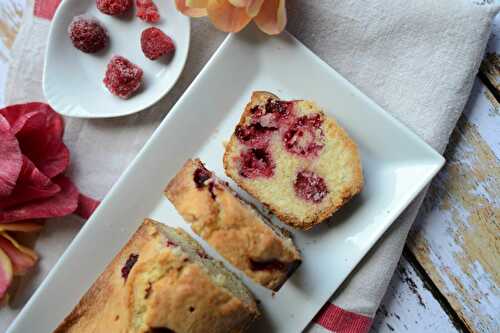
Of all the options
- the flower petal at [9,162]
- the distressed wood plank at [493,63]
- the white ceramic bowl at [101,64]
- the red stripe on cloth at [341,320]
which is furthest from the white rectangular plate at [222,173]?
the distressed wood plank at [493,63]

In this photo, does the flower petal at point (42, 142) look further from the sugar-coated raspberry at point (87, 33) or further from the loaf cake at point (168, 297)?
the loaf cake at point (168, 297)

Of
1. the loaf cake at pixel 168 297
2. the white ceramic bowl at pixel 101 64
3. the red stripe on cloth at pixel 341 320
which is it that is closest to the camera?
the loaf cake at pixel 168 297

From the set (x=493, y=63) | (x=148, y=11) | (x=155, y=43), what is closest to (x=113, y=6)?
(x=148, y=11)

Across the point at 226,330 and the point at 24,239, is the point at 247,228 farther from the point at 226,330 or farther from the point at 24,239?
the point at 24,239

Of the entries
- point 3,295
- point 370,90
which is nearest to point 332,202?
point 370,90

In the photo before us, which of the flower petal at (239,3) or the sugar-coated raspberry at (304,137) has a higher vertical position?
the flower petal at (239,3)

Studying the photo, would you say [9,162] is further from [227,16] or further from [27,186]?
[227,16]

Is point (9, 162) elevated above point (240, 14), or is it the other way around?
point (240, 14)

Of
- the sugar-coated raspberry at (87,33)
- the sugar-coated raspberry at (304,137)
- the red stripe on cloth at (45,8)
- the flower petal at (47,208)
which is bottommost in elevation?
the flower petal at (47,208)
